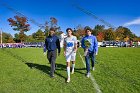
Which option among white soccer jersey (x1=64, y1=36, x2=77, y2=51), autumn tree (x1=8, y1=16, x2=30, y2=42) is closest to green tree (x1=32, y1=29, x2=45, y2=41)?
autumn tree (x1=8, y1=16, x2=30, y2=42)

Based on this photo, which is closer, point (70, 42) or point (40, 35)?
point (70, 42)

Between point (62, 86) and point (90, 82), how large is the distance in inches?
44.9

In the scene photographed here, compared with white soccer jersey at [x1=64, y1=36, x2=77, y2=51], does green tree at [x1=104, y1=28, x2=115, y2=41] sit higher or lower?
higher

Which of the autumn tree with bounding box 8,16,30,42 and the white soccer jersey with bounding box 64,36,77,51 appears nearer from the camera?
the white soccer jersey with bounding box 64,36,77,51

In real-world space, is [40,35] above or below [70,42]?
above

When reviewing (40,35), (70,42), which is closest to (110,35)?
(40,35)

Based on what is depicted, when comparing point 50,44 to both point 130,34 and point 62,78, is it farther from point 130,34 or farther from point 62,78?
point 130,34

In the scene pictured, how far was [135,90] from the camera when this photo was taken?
8.08 meters

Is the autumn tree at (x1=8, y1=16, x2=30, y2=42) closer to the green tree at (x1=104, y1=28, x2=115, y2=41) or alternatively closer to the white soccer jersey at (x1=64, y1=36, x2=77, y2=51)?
the green tree at (x1=104, y1=28, x2=115, y2=41)

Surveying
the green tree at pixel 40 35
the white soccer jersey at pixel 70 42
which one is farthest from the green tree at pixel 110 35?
the white soccer jersey at pixel 70 42

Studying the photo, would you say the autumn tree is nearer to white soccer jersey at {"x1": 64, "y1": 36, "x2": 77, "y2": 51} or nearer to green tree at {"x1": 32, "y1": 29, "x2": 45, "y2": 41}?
green tree at {"x1": 32, "y1": 29, "x2": 45, "y2": 41}

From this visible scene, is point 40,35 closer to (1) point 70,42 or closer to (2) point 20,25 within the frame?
(2) point 20,25

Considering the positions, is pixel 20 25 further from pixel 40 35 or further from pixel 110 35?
pixel 110 35

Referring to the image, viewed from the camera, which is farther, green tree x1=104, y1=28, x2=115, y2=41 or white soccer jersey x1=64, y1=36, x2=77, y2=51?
green tree x1=104, y1=28, x2=115, y2=41
